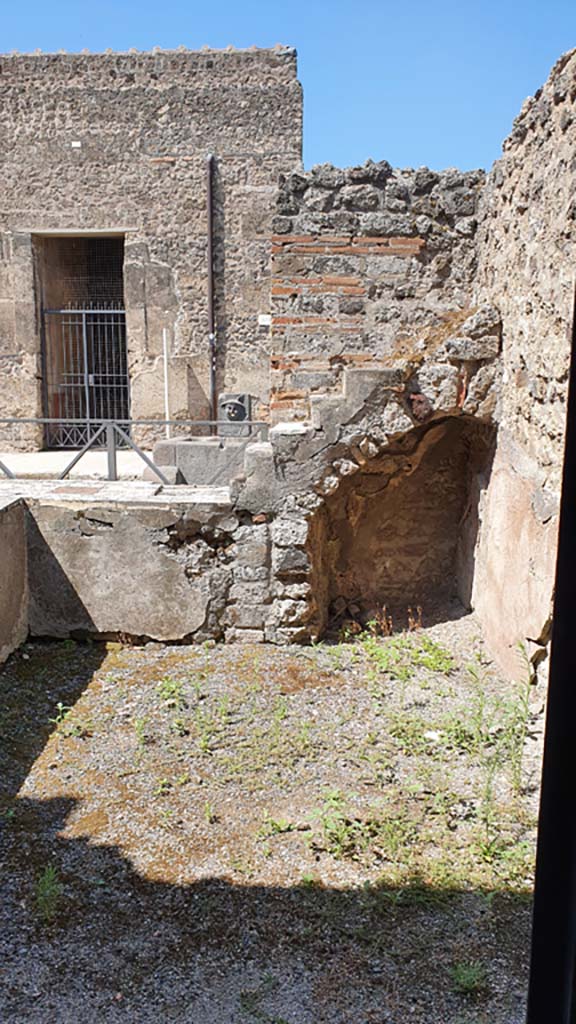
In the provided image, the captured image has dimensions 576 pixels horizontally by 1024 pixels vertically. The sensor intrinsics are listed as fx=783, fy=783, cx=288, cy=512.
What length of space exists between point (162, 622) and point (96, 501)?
3.24 ft

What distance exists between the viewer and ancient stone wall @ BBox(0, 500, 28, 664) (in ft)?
17.3

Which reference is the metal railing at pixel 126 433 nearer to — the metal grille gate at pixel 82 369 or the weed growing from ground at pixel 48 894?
the metal grille gate at pixel 82 369

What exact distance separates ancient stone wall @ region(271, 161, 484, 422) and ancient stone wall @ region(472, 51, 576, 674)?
0.42 metres

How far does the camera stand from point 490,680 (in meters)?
4.93

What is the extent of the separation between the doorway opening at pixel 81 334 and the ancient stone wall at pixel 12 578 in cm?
680

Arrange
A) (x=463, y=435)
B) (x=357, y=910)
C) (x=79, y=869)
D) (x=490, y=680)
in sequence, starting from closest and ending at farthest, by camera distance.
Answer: (x=357, y=910)
(x=79, y=869)
(x=490, y=680)
(x=463, y=435)

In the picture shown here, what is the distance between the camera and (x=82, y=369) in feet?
42.4

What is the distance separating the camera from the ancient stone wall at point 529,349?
13.3 feet

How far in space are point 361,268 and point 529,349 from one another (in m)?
1.87

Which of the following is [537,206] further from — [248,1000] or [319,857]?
[248,1000]

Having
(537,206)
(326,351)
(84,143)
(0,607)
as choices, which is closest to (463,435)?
(326,351)

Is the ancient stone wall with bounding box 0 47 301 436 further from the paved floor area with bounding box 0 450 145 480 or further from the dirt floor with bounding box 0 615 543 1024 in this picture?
the dirt floor with bounding box 0 615 543 1024

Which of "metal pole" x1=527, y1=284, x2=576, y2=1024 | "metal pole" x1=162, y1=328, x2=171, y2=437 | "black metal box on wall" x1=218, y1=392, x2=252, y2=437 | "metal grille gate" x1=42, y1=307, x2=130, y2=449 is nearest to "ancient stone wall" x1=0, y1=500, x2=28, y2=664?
"metal pole" x1=527, y1=284, x2=576, y2=1024

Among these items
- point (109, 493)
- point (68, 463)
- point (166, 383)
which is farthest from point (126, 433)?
point (109, 493)
